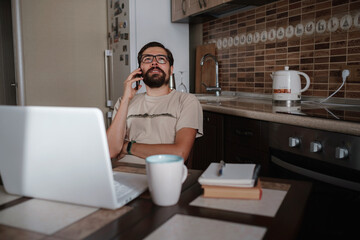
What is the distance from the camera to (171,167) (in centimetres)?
83

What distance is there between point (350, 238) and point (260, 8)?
2.28 metres

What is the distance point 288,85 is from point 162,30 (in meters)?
1.74

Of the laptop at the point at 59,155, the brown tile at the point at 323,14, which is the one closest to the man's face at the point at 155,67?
the laptop at the point at 59,155

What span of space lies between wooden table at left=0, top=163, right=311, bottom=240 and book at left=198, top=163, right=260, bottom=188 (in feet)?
0.18

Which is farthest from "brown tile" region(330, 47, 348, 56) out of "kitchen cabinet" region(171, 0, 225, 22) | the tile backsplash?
"kitchen cabinet" region(171, 0, 225, 22)

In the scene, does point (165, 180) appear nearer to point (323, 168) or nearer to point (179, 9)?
point (323, 168)

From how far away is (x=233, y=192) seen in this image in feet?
2.88

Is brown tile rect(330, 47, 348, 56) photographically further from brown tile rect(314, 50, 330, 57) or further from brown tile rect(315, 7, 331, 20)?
brown tile rect(315, 7, 331, 20)

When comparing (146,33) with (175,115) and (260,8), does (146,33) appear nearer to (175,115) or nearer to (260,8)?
(260,8)

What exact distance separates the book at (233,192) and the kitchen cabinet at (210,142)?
148 centimetres

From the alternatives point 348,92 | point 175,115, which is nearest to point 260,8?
point 348,92

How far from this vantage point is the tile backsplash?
82.2 inches

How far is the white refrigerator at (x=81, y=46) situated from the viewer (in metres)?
3.50

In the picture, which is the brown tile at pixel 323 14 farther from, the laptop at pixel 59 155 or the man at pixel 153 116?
the laptop at pixel 59 155
